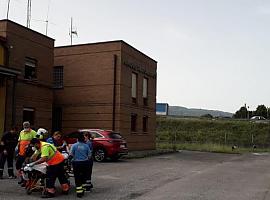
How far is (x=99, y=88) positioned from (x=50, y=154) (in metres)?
18.0

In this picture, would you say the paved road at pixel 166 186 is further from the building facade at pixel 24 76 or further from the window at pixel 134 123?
the window at pixel 134 123

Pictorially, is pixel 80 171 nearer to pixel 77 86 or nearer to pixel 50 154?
pixel 50 154

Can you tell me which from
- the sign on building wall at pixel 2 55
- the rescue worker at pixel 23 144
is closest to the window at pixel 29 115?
the sign on building wall at pixel 2 55

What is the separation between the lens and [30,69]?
24.5 meters

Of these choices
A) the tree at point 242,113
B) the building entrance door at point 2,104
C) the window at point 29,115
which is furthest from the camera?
the tree at point 242,113

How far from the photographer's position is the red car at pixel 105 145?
21.5 metres

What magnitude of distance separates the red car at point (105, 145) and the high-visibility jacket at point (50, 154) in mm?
10122

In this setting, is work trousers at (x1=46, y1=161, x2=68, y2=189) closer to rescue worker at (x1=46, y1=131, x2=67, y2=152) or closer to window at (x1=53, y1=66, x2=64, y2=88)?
rescue worker at (x1=46, y1=131, x2=67, y2=152)

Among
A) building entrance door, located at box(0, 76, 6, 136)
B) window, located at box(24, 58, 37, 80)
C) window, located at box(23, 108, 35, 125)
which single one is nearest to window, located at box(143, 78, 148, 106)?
window, located at box(24, 58, 37, 80)

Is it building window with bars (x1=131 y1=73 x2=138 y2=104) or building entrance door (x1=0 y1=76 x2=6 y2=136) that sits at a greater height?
building window with bars (x1=131 y1=73 x2=138 y2=104)

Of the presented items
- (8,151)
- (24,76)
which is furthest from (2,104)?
(8,151)

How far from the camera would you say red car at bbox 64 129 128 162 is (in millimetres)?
21500

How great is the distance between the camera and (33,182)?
11234 millimetres

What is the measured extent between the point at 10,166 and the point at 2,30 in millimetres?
10731
